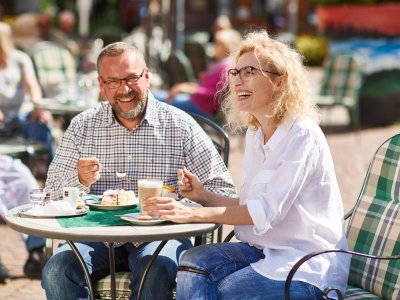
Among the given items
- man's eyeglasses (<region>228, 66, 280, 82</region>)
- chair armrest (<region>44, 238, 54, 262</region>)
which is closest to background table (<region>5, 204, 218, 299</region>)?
chair armrest (<region>44, 238, 54, 262</region>)

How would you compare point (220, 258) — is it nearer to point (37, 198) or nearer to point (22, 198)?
point (37, 198)

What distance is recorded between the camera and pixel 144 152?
174 inches

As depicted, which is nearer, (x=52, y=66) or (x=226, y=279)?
(x=226, y=279)

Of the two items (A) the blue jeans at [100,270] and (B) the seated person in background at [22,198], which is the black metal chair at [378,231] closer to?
(A) the blue jeans at [100,270]

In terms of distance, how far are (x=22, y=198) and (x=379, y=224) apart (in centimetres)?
270

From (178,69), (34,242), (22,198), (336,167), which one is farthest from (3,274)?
(178,69)

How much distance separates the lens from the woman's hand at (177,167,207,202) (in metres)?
4.04

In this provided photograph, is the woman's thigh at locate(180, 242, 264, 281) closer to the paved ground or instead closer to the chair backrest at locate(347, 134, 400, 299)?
the chair backrest at locate(347, 134, 400, 299)

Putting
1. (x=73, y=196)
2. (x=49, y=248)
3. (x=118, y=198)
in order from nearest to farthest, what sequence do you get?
(x=73, y=196), (x=118, y=198), (x=49, y=248)

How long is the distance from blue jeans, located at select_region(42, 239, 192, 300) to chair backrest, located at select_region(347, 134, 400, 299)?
0.81 meters

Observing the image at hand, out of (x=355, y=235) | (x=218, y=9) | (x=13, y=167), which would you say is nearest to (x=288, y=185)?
(x=355, y=235)

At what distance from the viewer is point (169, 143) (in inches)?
174

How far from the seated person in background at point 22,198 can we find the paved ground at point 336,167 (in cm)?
11

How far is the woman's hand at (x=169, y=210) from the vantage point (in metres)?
3.65
